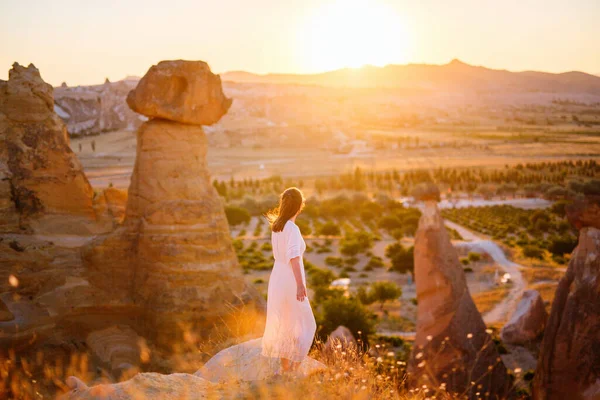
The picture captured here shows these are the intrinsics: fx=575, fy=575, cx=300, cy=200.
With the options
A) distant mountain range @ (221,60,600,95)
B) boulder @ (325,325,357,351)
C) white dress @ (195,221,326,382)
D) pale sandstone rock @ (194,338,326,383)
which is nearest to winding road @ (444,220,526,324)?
boulder @ (325,325,357,351)

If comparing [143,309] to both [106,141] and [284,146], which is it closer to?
[106,141]

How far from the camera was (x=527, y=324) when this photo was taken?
14.0m

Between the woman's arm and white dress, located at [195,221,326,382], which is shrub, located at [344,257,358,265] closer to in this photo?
white dress, located at [195,221,326,382]

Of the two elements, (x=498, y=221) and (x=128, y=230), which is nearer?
(x=128, y=230)

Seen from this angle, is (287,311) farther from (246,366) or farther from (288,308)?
(246,366)

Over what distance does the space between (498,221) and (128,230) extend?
32.4 meters

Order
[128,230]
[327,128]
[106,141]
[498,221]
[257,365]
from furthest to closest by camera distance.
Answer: [327,128] → [106,141] → [498,221] → [128,230] → [257,365]

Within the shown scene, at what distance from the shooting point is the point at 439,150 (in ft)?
257

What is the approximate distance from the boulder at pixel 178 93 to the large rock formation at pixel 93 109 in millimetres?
63549

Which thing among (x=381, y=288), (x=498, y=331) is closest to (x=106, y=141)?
(x=381, y=288)

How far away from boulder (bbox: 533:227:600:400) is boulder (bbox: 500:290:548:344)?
5484 millimetres

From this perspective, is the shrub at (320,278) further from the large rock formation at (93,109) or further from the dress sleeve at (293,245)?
the large rock formation at (93,109)

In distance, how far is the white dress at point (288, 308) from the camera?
4.88 meters

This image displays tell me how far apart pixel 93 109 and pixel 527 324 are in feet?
244
